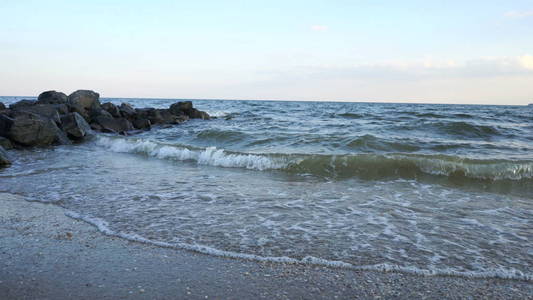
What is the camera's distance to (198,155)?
11.3 metres

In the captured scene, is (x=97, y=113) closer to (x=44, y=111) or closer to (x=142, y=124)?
Answer: (x=142, y=124)

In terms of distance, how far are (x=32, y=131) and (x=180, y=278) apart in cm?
1207

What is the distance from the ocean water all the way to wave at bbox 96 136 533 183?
0.09ft

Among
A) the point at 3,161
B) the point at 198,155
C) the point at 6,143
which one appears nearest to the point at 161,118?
the point at 6,143

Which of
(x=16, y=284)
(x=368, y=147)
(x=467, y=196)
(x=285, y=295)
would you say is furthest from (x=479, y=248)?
(x=368, y=147)

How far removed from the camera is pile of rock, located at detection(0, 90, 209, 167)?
12.6 meters

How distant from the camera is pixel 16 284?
299 centimetres

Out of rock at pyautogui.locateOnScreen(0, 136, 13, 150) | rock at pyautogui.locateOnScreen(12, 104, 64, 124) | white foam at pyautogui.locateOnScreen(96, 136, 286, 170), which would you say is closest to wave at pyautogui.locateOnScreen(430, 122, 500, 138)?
white foam at pyautogui.locateOnScreen(96, 136, 286, 170)

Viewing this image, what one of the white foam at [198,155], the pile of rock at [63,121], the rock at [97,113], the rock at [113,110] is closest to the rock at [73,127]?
the pile of rock at [63,121]

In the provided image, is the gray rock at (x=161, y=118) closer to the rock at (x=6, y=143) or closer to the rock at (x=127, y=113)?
the rock at (x=127, y=113)

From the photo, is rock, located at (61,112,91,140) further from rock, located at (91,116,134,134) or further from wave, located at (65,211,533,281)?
wave, located at (65,211,533,281)

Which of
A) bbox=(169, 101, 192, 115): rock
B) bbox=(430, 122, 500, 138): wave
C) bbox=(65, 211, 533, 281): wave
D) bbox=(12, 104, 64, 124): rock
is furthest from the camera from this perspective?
bbox=(169, 101, 192, 115): rock

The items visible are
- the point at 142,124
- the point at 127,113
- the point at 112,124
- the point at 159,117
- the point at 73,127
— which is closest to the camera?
the point at 73,127

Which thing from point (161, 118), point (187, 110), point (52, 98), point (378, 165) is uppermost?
point (52, 98)
